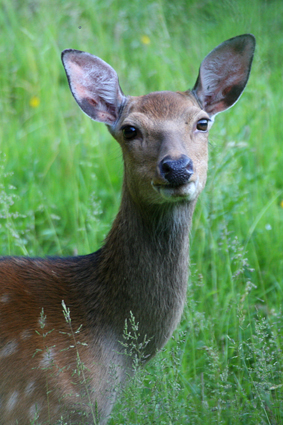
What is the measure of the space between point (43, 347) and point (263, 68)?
4.30 m

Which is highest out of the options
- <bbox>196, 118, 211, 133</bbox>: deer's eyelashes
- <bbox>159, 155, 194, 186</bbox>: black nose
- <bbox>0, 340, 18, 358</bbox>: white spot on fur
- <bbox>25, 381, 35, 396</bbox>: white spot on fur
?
<bbox>196, 118, 211, 133</bbox>: deer's eyelashes

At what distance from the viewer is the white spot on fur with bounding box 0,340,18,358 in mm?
2964

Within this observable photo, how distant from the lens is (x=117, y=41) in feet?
22.2

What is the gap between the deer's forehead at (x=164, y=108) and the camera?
3.12m

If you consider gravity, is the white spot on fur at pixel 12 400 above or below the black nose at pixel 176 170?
below

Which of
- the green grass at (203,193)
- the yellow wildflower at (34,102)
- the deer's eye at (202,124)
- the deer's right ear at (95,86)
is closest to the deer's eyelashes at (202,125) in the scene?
the deer's eye at (202,124)

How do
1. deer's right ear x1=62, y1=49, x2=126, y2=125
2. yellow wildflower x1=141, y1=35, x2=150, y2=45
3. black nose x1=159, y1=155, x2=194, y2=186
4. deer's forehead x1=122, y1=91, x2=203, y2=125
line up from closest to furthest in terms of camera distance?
black nose x1=159, y1=155, x2=194, y2=186 → deer's forehead x1=122, y1=91, x2=203, y2=125 → deer's right ear x1=62, y1=49, x2=126, y2=125 → yellow wildflower x1=141, y1=35, x2=150, y2=45

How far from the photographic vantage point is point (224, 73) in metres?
3.58

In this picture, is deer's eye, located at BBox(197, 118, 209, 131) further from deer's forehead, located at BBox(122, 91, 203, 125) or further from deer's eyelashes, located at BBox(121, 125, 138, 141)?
deer's eyelashes, located at BBox(121, 125, 138, 141)

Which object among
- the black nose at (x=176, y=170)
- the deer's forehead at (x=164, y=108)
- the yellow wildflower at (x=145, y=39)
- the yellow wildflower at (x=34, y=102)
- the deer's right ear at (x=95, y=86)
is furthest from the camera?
the yellow wildflower at (x=145, y=39)

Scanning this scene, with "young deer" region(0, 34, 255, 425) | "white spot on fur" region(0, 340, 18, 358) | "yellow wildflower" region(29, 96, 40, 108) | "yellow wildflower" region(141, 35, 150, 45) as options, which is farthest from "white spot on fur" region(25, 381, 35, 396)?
"yellow wildflower" region(141, 35, 150, 45)

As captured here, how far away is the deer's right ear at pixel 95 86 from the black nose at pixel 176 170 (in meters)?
0.86

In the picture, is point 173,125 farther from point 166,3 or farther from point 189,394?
point 166,3

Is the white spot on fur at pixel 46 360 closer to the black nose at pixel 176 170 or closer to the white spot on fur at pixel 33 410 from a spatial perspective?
the white spot on fur at pixel 33 410
